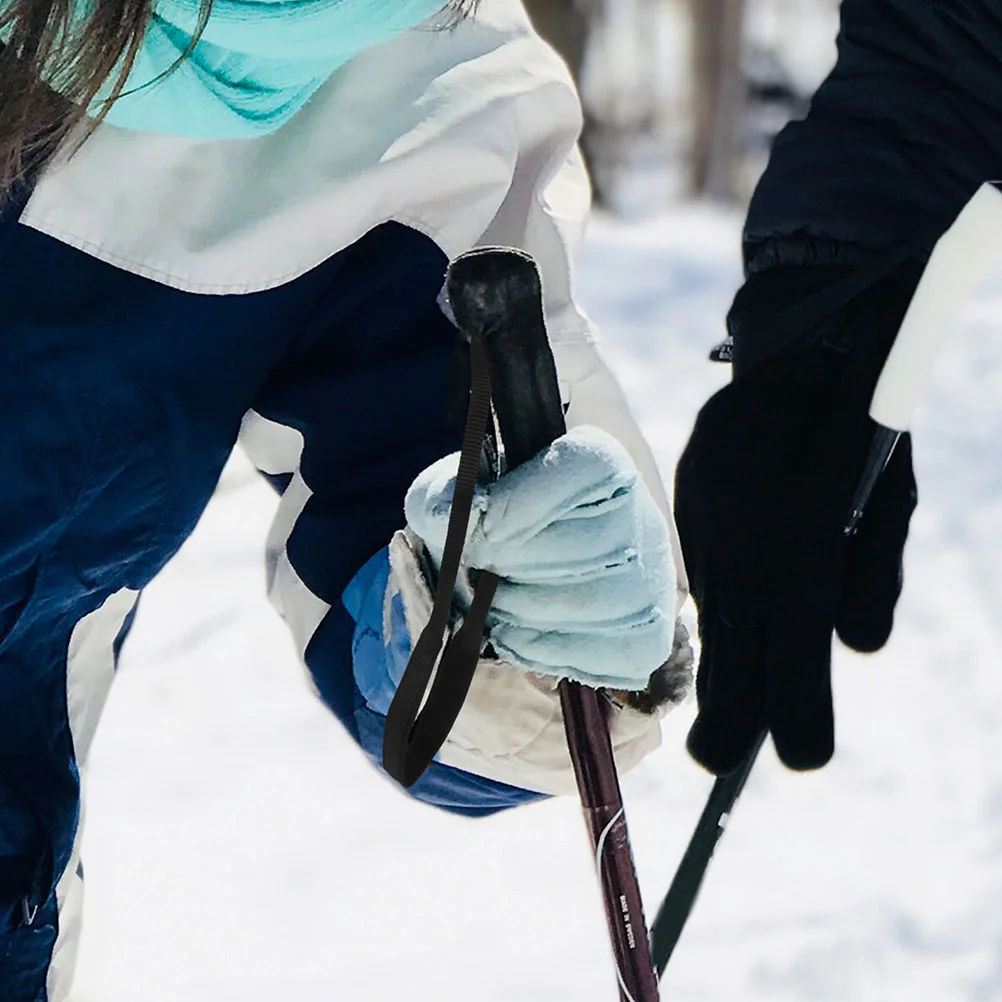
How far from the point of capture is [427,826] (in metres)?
1.51

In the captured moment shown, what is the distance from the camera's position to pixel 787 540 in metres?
0.79

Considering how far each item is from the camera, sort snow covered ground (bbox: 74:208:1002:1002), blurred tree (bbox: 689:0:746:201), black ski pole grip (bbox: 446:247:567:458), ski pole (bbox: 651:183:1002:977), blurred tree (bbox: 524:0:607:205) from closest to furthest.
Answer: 1. black ski pole grip (bbox: 446:247:567:458)
2. ski pole (bbox: 651:183:1002:977)
3. snow covered ground (bbox: 74:208:1002:1002)
4. blurred tree (bbox: 524:0:607:205)
5. blurred tree (bbox: 689:0:746:201)

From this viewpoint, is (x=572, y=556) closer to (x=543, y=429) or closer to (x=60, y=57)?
(x=543, y=429)

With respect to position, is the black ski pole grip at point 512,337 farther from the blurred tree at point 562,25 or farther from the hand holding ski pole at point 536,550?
the blurred tree at point 562,25

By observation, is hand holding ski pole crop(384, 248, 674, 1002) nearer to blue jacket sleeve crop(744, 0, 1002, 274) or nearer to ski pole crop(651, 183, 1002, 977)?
ski pole crop(651, 183, 1002, 977)

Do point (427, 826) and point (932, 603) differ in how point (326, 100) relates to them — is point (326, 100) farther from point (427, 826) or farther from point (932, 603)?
point (932, 603)

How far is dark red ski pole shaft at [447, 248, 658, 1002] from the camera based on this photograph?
1.84ft

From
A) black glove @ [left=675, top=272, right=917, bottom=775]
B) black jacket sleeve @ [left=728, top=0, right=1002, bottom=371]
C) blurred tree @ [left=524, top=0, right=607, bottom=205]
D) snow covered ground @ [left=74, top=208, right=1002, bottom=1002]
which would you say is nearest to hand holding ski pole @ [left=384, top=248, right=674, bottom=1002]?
black glove @ [left=675, top=272, right=917, bottom=775]

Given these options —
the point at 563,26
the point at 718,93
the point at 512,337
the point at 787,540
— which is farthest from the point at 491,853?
the point at 718,93

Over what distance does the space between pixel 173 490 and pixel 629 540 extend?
329mm

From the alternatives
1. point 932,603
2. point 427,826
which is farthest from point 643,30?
point 427,826

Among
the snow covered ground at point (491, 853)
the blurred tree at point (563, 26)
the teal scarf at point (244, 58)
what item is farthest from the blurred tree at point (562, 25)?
the teal scarf at point (244, 58)

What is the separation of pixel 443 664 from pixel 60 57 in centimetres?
35

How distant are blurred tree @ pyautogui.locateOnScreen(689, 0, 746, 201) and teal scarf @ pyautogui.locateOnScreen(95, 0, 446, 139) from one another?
5.43 m
